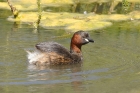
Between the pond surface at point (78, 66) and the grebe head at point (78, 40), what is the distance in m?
0.20

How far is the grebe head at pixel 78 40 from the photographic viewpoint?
1069cm

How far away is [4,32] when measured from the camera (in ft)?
40.1

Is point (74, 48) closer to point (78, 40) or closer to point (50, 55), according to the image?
point (78, 40)

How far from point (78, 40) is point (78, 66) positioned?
2.97ft

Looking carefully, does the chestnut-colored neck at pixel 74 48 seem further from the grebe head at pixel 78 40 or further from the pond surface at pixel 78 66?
the pond surface at pixel 78 66

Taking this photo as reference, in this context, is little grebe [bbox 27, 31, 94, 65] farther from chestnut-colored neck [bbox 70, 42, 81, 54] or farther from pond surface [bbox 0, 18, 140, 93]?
chestnut-colored neck [bbox 70, 42, 81, 54]

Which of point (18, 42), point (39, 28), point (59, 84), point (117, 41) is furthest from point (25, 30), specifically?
point (59, 84)

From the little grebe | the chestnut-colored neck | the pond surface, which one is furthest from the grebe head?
the little grebe

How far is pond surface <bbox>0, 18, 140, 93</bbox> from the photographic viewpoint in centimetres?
832

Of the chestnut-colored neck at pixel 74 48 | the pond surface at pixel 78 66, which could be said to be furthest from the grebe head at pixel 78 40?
the pond surface at pixel 78 66

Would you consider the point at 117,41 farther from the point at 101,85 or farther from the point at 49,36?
the point at 101,85

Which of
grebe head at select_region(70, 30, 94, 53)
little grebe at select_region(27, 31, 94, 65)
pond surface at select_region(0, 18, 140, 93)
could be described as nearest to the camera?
pond surface at select_region(0, 18, 140, 93)

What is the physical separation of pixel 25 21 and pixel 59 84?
5426 millimetres

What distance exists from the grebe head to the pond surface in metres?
0.20
